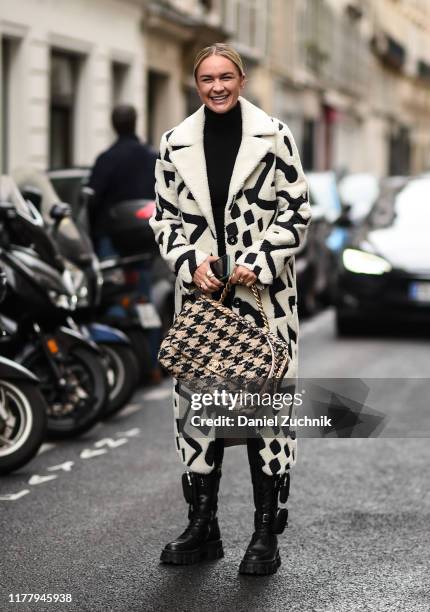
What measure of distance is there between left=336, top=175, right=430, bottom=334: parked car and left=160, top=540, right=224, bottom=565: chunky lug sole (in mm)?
7777

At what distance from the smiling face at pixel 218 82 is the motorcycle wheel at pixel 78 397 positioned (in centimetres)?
301

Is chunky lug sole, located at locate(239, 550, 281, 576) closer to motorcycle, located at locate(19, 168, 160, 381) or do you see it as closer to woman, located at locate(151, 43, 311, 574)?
woman, located at locate(151, 43, 311, 574)

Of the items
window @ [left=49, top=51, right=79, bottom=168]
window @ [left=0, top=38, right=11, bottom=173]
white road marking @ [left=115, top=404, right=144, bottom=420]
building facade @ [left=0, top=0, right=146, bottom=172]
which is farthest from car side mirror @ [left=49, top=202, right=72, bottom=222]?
window @ [left=49, top=51, right=79, bottom=168]

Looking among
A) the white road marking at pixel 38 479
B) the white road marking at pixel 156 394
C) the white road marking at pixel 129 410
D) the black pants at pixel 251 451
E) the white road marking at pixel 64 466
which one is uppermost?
the black pants at pixel 251 451

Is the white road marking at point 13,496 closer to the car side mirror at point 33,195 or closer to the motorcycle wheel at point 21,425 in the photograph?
the motorcycle wheel at point 21,425

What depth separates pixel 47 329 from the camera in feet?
25.2

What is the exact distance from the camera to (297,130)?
3847cm

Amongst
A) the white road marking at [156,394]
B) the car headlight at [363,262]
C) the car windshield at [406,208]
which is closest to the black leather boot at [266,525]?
the white road marking at [156,394]

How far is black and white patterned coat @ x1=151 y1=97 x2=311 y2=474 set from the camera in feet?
16.2

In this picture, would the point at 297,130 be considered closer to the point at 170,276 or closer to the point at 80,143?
the point at 80,143

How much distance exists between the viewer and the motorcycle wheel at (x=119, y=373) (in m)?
8.54

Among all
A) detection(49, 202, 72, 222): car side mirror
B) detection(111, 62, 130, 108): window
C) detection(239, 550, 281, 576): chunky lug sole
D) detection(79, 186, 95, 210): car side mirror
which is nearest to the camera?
detection(239, 550, 281, 576): chunky lug sole

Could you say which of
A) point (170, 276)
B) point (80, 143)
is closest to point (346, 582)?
point (170, 276)

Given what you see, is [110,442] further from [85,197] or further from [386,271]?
[386,271]
